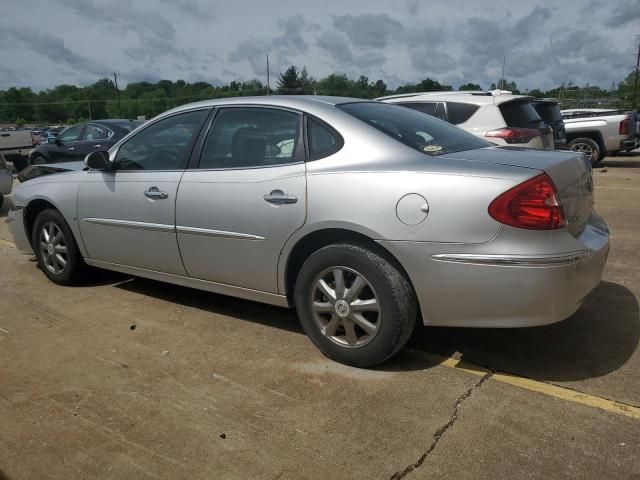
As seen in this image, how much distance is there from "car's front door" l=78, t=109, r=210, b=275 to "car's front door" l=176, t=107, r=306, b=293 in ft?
0.53

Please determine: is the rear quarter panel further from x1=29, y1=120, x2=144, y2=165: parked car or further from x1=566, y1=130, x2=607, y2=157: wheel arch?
x1=566, y1=130, x2=607, y2=157: wheel arch

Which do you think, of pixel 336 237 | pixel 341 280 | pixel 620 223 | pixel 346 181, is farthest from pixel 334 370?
pixel 620 223

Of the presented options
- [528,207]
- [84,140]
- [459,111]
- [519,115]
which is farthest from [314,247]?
[84,140]

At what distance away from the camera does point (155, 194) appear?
405 centimetres

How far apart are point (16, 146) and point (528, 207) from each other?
18153 mm

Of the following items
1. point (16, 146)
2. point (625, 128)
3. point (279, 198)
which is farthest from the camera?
point (16, 146)

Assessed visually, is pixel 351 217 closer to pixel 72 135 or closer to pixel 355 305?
pixel 355 305

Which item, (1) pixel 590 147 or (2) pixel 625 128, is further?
(1) pixel 590 147

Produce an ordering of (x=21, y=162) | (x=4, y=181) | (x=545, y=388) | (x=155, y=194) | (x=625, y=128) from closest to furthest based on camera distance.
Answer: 1. (x=545, y=388)
2. (x=155, y=194)
3. (x=4, y=181)
4. (x=625, y=128)
5. (x=21, y=162)

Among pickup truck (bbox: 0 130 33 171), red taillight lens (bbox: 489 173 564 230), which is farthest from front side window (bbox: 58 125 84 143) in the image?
red taillight lens (bbox: 489 173 564 230)

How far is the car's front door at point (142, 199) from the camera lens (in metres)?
4.03

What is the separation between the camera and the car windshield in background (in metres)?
3.35

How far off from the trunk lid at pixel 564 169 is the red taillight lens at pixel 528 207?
0.38 ft

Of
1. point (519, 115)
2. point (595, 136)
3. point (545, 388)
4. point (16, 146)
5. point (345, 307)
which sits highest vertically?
point (16, 146)
